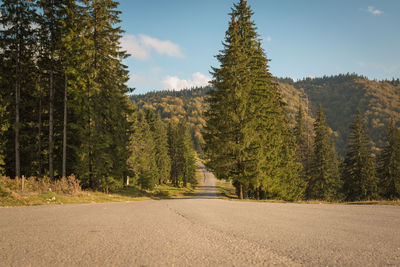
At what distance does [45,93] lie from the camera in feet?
68.0

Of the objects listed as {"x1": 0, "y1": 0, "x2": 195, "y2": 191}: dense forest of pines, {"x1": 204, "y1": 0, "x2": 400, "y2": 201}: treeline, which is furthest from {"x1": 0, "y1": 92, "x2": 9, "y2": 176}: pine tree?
{"x1": 204, "y1": 0, "x2": 400, "y2": 201}: treeline

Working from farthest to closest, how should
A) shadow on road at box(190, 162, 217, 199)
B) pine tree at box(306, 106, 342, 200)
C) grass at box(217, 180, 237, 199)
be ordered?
grass at box(217, 180, 237, 199), shadow on road at box(190, 162, 217, 199), pine tree at box(306, 106, 342, 200)

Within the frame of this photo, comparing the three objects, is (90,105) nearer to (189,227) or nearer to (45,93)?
(45,93)

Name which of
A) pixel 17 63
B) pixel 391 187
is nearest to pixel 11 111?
pixel 17 63

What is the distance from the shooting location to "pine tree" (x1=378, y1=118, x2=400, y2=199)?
3484cm

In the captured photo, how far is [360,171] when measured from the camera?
35.1 meters

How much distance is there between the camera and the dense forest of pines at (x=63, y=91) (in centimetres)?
1872

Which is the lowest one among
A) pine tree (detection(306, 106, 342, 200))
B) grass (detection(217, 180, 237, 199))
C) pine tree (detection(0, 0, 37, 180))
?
grass (detection(217, 180, 237, 199))

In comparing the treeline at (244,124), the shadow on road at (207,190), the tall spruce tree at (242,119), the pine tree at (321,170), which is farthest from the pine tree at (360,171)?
the shadow on road at (207,190)

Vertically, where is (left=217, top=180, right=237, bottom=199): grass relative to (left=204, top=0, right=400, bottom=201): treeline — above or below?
below

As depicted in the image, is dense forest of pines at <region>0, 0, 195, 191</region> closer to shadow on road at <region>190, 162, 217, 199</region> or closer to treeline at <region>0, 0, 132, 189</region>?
treeline at <region>0, 0, 132, 189</region>

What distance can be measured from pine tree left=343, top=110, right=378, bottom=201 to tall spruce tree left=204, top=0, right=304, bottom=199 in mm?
21629

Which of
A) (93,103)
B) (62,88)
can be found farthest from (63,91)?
Result: (93,103)

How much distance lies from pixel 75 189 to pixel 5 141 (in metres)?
11.1
